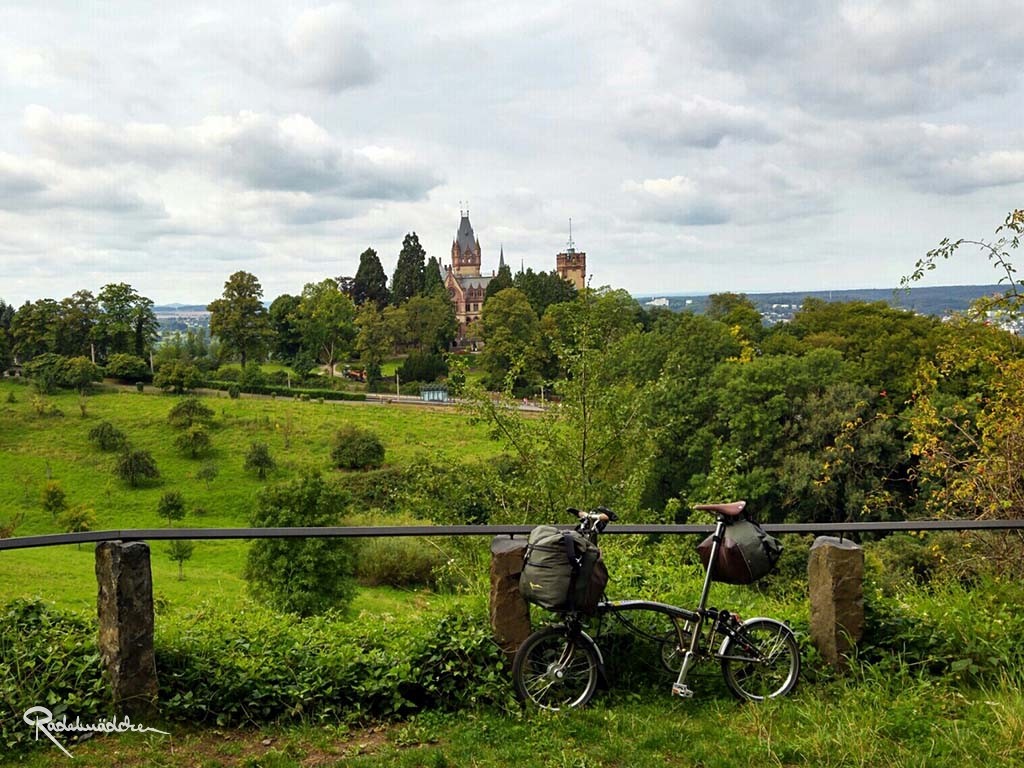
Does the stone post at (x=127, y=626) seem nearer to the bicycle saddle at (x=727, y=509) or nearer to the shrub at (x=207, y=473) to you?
the bicycle saddle at (x=727, y=509)

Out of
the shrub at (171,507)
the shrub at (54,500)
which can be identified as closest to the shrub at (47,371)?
the shrub at (54,500)

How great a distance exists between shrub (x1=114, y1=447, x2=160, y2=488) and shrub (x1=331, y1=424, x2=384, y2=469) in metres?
9.72

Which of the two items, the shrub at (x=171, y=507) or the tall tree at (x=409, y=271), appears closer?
the shrub at (x=171, y=507)

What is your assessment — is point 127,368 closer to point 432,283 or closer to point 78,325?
point 78,325

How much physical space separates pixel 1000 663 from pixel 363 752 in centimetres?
385

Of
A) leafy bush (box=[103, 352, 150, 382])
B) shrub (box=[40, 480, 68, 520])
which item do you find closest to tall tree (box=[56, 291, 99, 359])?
leafy bush (box=[103, 352, 150, 382])

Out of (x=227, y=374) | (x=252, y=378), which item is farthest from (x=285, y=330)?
(x=252, y=378)

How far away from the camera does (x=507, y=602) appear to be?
193 inches

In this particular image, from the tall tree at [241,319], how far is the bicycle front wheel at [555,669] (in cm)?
7703

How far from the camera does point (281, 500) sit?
25.4 metres

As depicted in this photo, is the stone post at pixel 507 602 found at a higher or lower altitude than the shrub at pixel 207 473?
higher

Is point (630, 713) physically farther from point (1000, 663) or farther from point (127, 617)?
point (127, 617)

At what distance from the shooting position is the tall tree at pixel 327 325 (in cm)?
8569

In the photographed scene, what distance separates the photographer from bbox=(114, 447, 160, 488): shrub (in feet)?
141
